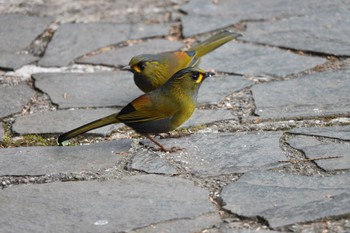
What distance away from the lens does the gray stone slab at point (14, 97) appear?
6191 mm

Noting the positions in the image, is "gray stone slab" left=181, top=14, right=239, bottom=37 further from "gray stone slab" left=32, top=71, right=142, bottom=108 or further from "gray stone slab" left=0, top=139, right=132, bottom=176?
"gray stone slab" left=0, top=139, right=132, bottom=176

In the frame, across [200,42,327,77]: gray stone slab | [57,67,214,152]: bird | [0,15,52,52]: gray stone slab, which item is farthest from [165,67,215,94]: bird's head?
[0,15,52,52]: gray stone slab

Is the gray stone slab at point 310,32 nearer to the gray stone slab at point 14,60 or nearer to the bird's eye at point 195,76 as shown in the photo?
the bird's eye at point 195,76

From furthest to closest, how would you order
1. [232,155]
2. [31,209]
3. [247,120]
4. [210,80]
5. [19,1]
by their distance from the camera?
1. [19,1]
2. [210,80]
3. [247,120]
4. [232,155]
5. [31,209]

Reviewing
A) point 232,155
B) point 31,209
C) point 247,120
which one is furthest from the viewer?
point 247,120

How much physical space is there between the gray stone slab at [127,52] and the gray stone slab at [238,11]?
0.96ft

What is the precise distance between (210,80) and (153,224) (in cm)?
257

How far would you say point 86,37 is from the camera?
301 inches

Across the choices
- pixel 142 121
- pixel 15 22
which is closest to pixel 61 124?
pixel 142 121

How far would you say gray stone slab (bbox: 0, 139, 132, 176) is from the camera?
5.06 meters

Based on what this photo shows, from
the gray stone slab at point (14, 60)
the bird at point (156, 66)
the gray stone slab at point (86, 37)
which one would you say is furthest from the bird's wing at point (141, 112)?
the gray stone slab at point (14, 60)

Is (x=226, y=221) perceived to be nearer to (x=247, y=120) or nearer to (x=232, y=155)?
(x=232, y=155)

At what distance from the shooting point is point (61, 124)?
588 cm

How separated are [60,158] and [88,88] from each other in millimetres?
1421
